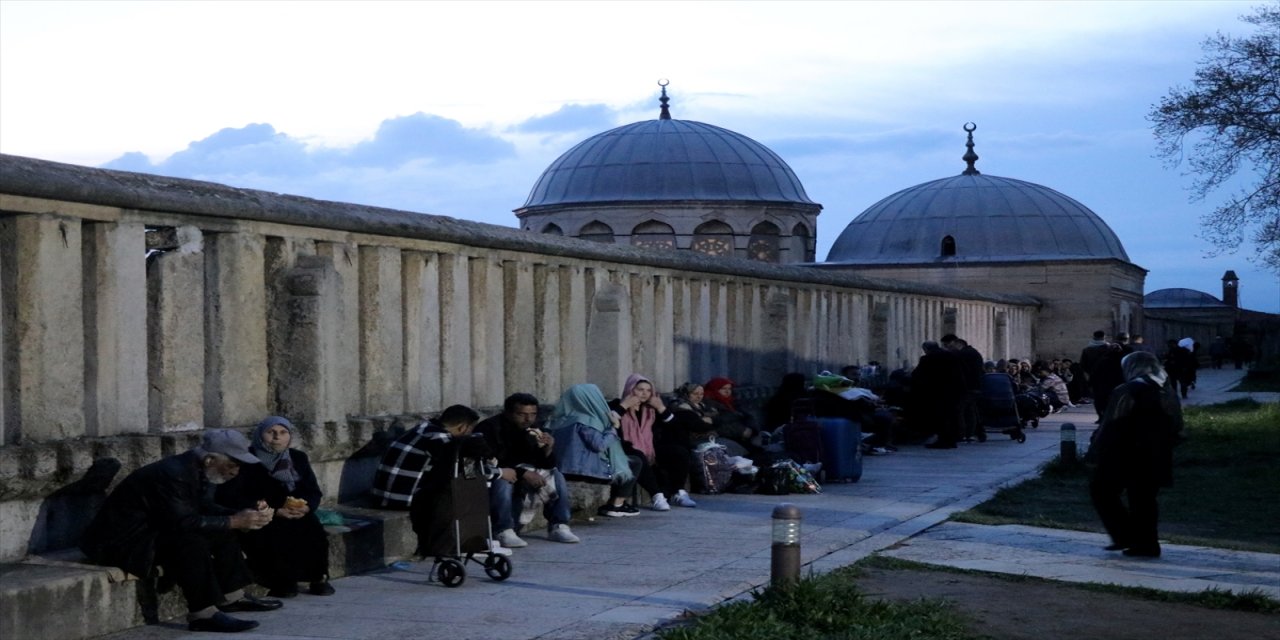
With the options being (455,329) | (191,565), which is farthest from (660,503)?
(191,565)

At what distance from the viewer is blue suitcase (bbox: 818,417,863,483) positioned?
18.0 meters

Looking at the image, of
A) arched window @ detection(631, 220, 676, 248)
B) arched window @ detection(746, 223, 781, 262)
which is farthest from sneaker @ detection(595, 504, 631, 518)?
arched window @ detection(746, 223, 781, 262)

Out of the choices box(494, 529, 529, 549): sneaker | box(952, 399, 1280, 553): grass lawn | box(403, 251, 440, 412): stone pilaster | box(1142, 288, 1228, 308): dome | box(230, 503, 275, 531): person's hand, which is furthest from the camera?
box(1142, 288, 1228, 308): dome

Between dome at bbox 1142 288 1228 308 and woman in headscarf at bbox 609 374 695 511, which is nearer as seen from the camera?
woman in headscarf at bbox 609 374 695 511

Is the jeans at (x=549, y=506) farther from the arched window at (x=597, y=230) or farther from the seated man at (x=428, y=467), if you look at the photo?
the arched window at (x=597, y=230)

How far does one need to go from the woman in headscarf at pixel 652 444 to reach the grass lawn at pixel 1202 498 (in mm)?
2552

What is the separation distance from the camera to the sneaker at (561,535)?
42.4 feet

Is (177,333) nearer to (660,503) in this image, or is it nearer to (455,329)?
(455,329)

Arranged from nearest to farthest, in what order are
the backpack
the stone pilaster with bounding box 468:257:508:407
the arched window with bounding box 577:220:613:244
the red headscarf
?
the stone pilaster with bounding box 468:257:508:407 → the backpack → the red headscarf → the arched window with bounding box 577:220:613:244

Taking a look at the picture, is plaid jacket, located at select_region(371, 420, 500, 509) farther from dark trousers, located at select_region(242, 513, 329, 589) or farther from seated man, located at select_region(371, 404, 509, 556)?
dark trousers, located at select_region(242, 513, 329, 589)

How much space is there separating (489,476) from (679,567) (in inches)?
56.4

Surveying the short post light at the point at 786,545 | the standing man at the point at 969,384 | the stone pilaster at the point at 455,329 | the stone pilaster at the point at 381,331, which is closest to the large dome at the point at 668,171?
the standing man at the point at 969,384

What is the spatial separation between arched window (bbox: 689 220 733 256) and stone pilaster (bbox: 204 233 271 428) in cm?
4268

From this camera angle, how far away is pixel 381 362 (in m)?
13.3
